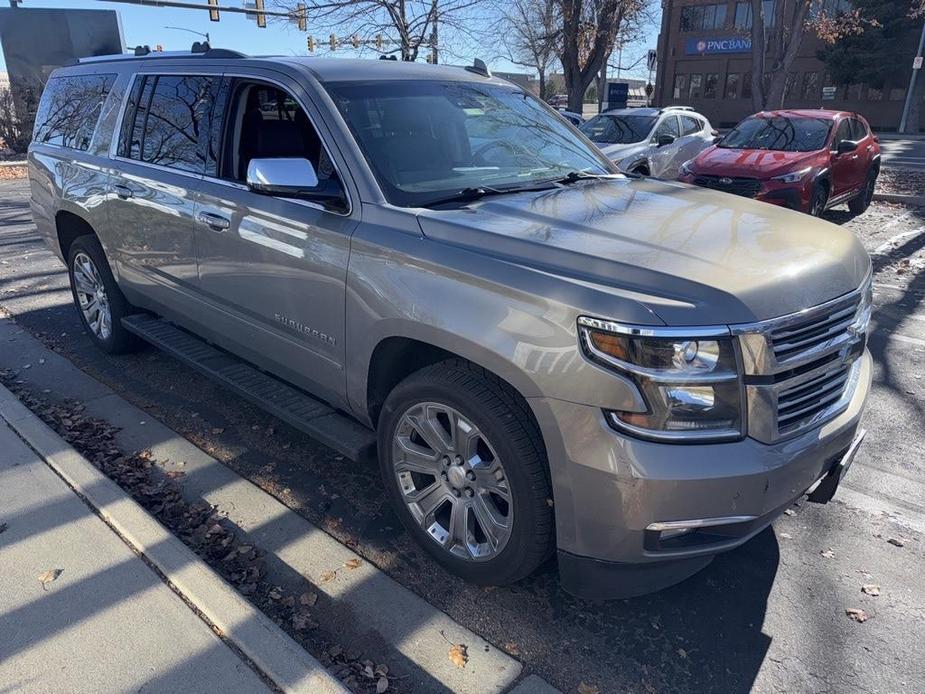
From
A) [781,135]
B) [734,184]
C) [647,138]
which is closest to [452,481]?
[734,184]

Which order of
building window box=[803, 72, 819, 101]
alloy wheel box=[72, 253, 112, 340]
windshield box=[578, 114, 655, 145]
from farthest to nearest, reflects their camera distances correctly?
building window box=[803, 72, 819, 101] < windshield box=[578, 114, 655, 145] < alloy wheel box=[72, 253, 112, 340]

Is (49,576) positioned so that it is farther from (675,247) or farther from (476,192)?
(675,247)

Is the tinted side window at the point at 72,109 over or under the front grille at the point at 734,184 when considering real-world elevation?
over

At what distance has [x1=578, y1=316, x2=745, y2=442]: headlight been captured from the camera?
2.16m

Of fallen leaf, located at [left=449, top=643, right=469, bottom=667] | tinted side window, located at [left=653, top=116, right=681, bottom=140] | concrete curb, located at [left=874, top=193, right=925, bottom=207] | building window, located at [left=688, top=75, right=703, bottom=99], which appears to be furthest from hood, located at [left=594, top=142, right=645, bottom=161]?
building window, located at [left=688, top=75, right=703, bottom=99]

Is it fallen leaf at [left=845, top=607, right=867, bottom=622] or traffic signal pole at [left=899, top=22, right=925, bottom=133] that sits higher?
traffic signal pole at [left=899, top=22, right=925, bottom=133]

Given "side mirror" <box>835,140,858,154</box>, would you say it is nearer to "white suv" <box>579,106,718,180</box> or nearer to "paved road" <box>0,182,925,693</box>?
"white suv" <box>579,106,718,180</box>

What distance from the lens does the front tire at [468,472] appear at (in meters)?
2.49

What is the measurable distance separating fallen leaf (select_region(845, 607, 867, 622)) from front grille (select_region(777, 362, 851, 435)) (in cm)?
88

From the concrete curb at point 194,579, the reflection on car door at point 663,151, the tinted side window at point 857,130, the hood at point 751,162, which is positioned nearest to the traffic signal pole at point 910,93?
the tinted side window at point 857,130

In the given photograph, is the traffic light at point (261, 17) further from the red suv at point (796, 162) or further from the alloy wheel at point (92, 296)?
the alloy wheel at point (92, 296)

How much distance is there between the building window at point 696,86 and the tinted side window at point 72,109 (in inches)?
2013

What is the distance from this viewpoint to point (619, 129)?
41.6 ft

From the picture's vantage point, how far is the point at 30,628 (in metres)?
2.52
